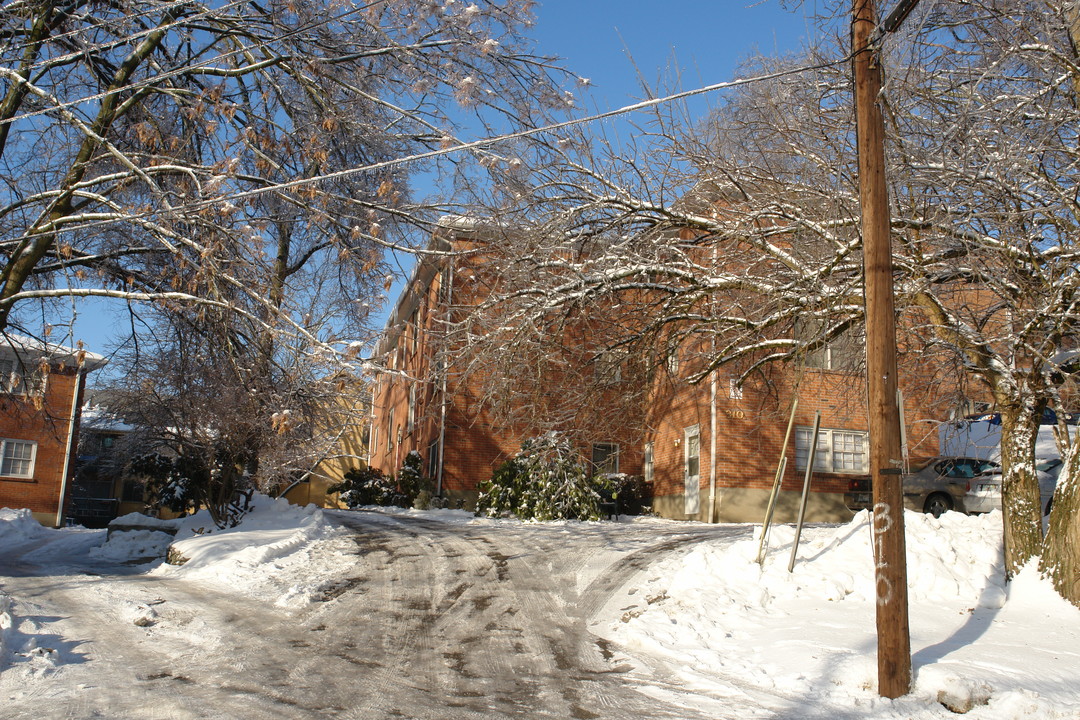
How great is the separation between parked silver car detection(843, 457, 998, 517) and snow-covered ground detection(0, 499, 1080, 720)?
26.4 ft

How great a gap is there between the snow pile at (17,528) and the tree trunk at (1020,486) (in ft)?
64.9

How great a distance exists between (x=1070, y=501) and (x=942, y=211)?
3323mm

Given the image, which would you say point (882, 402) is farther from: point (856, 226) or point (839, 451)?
point (839, 451)

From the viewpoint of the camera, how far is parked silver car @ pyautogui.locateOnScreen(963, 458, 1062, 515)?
1803 cm

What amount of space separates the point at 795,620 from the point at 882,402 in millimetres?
2926

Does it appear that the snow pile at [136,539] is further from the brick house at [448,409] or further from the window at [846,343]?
the window at [846,343]

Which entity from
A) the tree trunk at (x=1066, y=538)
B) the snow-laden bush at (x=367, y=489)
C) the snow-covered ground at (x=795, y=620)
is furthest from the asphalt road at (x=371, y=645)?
the snow-laden bush at (x=367, y=489)

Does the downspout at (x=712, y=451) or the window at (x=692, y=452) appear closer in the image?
the downspout at (x=712, y=451)

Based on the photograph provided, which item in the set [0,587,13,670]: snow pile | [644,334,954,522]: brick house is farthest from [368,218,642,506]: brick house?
[0,587,13,670]: snow pile

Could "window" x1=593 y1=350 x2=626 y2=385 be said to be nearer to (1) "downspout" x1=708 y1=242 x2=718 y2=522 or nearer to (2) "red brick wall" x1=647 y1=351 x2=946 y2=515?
(2) "red brick wall" x1=647 y1=351 x2=946 y2=515

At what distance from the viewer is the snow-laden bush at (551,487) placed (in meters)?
18.1

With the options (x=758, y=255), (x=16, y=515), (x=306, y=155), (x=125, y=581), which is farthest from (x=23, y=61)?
(x=16, y=515)

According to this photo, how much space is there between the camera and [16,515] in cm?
2322

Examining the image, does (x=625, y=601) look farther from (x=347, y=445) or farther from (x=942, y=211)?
(x=347, y=445)
